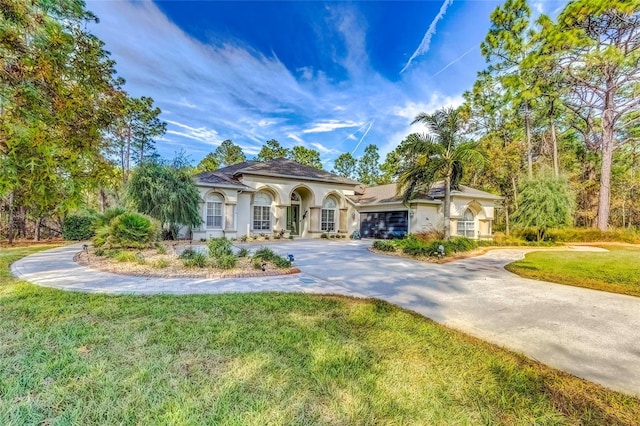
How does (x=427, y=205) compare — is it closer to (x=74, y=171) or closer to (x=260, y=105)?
(x=260, y=105)

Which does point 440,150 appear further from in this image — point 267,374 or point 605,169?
point 605,169

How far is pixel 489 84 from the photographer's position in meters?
25.2

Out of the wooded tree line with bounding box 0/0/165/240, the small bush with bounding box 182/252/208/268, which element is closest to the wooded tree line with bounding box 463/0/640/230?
the small bush with bounding box 182/252/208/268

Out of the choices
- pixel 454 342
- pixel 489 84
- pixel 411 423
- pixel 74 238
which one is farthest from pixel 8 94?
pixel 489 84

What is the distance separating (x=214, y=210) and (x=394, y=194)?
13.2 metres

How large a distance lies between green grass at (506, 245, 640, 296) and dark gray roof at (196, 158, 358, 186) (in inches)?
578

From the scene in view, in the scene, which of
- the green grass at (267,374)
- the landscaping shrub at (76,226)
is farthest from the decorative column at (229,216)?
the green grass at (267,374)

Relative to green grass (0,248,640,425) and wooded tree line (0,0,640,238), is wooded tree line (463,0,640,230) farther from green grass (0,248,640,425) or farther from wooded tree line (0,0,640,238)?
green grass (0,248,640,425)

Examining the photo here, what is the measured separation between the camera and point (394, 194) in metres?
22.6

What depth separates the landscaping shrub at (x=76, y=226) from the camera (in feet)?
60.0

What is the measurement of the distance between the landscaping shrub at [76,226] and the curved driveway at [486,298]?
9.09 metres

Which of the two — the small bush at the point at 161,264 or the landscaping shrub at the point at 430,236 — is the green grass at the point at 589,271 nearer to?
the landscaping shrub at the point at 430,236

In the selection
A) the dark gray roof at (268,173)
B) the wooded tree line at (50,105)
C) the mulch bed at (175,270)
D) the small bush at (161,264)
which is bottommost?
the mulch bed at (175,270)

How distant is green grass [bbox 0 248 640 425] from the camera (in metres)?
2.42
